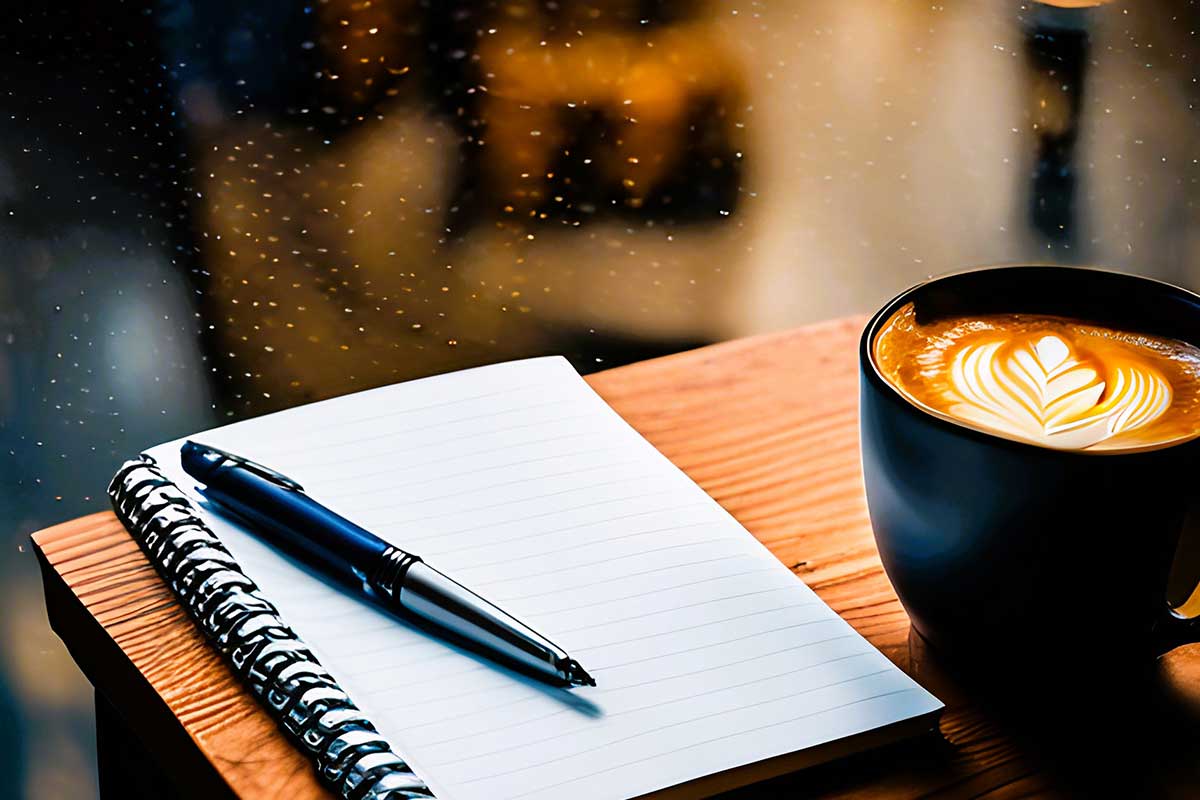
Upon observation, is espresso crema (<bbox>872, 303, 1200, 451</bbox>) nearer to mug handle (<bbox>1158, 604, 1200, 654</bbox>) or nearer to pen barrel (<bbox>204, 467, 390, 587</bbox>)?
mug handle (<bbox>1158, 604, 1200, 654</bbox>)

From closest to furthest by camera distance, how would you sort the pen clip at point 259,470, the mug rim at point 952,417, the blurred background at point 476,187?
the mug rim at point 952,417
the pen clip at point 259,470
the blurred background at point 476,187

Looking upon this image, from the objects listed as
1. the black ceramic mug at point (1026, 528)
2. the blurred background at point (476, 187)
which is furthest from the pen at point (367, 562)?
the blurred background at point (476, 187)

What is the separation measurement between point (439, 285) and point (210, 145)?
240 mm

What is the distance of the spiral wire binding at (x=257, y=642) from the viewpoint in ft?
1.11

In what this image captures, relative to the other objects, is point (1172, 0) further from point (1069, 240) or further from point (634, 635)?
point (634, 635)

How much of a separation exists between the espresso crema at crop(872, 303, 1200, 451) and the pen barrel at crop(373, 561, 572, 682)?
13 centimetres

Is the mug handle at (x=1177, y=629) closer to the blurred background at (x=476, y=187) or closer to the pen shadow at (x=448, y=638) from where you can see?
the pen shadow at (x=448, y=638)

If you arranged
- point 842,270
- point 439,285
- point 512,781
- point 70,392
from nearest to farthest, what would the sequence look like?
point 512,781, point 70,392, point 439,285, point 842,270

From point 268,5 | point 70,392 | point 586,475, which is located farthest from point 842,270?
point 586,475

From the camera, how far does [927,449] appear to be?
1.16 feet

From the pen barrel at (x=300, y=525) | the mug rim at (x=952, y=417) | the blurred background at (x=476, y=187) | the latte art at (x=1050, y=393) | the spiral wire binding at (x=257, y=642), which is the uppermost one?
the mug rim at (x=952, y=417)

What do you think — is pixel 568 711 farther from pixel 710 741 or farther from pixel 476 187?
pixel 476 187

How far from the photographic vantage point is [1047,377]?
1.27 ft

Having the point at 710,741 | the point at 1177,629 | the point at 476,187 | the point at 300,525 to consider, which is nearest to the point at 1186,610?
the point at 1177,629
